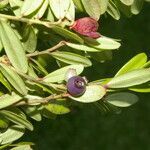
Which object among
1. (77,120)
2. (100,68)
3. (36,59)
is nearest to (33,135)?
(77,120)

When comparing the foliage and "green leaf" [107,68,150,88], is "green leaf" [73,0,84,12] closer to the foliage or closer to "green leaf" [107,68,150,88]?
the foliage

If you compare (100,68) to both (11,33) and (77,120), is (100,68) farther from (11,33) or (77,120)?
(11,33)

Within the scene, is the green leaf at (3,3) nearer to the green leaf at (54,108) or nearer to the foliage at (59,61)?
the foliage at (59,61)

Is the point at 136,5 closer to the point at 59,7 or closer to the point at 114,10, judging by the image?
the point at 114,10

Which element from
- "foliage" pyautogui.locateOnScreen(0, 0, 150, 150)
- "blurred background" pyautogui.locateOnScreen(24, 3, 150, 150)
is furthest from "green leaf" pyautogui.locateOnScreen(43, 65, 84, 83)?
"blurred background" pyautogui.locateOnScreen(24, 3, 150, 150)

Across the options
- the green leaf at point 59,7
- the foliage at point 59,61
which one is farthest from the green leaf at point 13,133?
the green leaf at point 59,7

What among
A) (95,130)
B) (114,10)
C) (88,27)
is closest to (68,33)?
(88,27)
